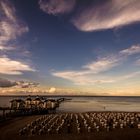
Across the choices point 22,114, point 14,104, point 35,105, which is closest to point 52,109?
point 35,105

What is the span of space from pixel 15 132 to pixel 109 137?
13773 millimetres

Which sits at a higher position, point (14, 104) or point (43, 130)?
point (14, 104)

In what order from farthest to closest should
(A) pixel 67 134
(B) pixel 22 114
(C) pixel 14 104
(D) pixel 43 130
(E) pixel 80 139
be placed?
(C) pixel 14 104
(B) pixel 22 114
(D) pixel 43 130
(A) pixel 67 134
(E) pixel 80 139

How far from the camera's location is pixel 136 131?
35562 millimetres

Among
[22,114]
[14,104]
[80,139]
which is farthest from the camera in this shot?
[14,104]

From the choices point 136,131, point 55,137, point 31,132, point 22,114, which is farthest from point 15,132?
point 22,114

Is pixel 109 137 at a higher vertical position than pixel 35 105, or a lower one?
lower

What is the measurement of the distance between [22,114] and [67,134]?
108 ft

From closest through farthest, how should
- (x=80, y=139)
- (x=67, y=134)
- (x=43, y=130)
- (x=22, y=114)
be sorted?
(x=80, y=139) < (x=67, y=134) < (x=43, y=130) < (x=22, y=114)

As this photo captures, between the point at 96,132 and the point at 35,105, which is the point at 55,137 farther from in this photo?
the point at 35,105

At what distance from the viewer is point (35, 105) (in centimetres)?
8631

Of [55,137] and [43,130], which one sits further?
[43,130]

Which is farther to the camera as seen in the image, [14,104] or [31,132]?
[14,104]

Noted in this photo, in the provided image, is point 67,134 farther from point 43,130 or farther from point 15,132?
point 15,132
